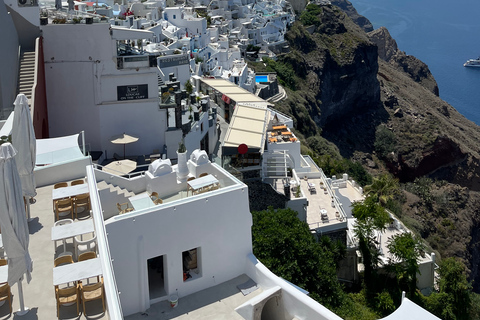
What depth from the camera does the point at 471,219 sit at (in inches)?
2498

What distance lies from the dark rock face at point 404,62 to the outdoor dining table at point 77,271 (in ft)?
Answer: 410

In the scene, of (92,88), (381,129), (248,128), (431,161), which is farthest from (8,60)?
(381,129)

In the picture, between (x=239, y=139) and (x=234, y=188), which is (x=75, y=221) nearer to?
(x=234, y=188)

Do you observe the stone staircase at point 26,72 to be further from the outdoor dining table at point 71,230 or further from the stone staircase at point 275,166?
the outdoor dining table at point 71,230

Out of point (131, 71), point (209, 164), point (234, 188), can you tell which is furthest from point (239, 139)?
point (234, 188)

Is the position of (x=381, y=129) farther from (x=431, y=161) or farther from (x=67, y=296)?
(x=67, y=296)

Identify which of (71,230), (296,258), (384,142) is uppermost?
(71,230)

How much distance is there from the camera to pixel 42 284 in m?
11.3

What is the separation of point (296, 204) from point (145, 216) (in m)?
14.2

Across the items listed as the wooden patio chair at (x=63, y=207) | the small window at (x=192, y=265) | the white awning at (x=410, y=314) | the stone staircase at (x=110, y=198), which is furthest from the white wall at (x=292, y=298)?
the wooden patio chair at (x=63, y=207)

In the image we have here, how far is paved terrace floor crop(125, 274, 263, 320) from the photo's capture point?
1367 cm

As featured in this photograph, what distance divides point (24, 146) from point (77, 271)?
13.9 feet

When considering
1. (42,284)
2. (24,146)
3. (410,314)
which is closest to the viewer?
(42,284)

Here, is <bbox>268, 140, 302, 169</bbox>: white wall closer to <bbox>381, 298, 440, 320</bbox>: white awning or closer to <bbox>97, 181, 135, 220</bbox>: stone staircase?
<bbox>97, 181, 135, 220</bbox>: stone staircase
